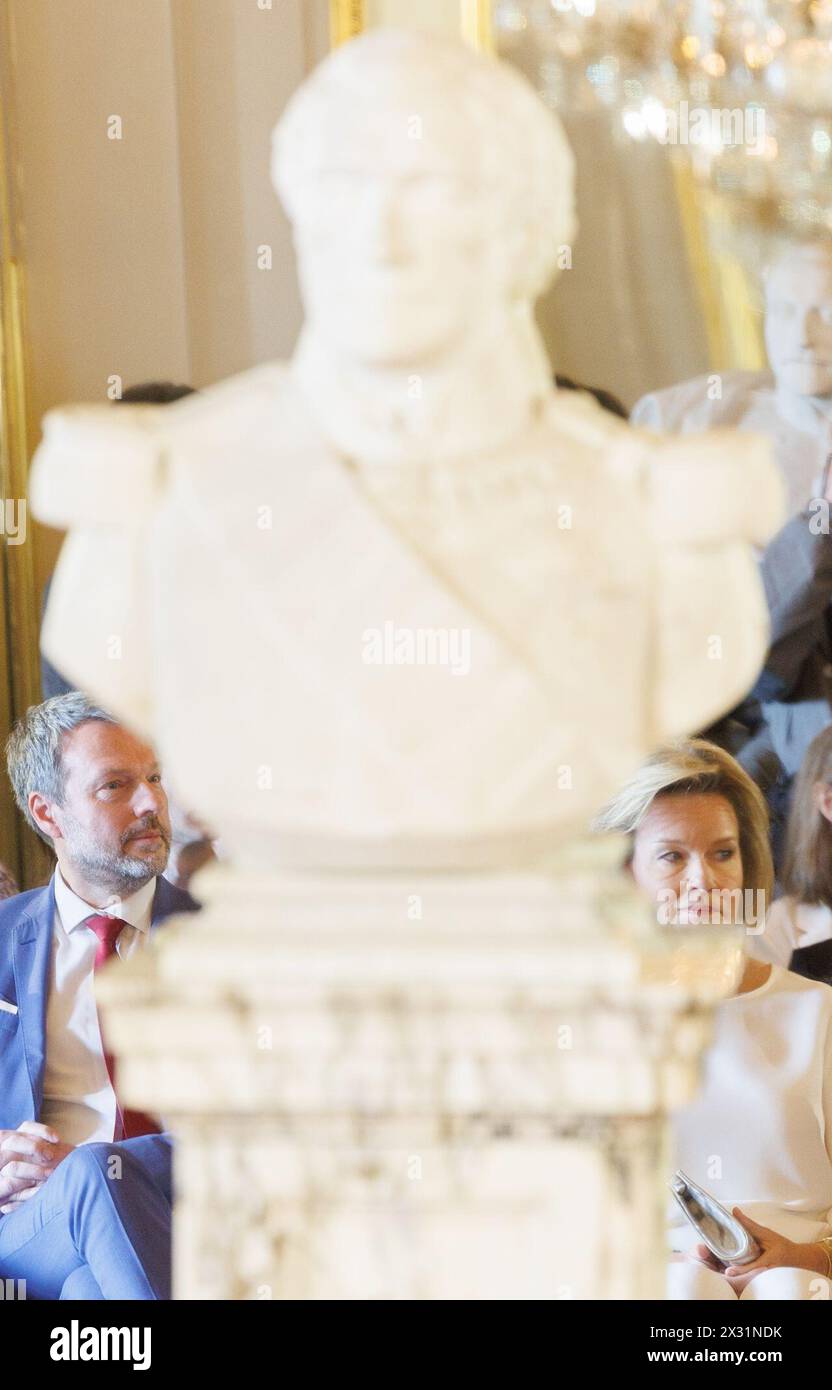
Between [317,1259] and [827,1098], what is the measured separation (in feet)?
4.59

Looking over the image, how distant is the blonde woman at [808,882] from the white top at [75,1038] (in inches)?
45.6

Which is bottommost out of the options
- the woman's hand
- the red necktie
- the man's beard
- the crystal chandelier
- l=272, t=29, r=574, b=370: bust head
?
the woman's hand

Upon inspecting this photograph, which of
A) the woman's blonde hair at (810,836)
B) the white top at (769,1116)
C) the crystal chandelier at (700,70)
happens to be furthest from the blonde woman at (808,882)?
the crystal chandelier at (700,70)

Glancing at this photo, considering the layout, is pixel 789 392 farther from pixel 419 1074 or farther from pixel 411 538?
pixel 419 1074

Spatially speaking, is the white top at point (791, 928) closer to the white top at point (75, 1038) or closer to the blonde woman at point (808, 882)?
the blonde woman at point (808, 882)

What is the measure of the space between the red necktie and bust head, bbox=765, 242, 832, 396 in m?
1.70

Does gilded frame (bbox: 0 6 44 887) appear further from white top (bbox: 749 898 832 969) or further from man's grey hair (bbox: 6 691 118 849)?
white top (bbox: 749 898 832 969)

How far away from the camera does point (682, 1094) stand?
192 centimetres

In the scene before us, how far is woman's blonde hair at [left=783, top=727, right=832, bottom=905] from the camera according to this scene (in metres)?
3.60

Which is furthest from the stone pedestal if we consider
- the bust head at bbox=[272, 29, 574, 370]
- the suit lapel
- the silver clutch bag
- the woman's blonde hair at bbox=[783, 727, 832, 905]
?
the woman's blonde hair at bbox=[783, 727, 832, 905]

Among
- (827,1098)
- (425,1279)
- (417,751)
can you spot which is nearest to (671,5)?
(827,1098)

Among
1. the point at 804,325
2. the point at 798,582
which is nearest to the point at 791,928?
the point at 798,582

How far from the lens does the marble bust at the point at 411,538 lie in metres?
1.91

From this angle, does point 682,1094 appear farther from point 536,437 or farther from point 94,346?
point 94,346
